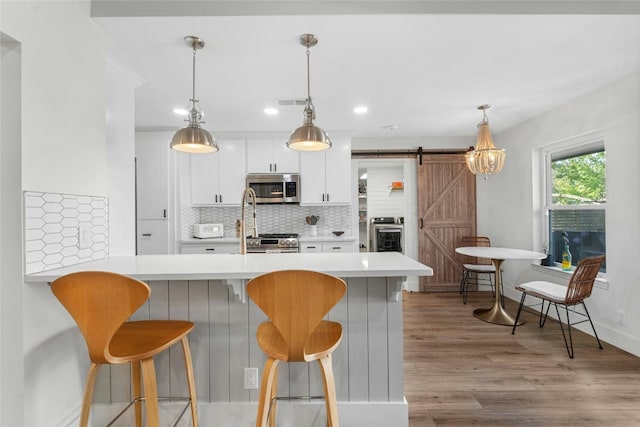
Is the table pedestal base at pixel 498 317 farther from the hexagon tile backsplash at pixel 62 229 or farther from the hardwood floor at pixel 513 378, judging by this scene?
the hexagon tile backsplash at pixel 62 229

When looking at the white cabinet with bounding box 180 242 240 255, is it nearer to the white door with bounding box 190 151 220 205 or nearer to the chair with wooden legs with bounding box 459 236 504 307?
the white door with bounding box 190 151 220 205

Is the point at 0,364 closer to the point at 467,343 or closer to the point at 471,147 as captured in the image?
the point at 467,343

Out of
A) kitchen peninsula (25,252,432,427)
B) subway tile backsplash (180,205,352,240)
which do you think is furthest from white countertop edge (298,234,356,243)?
kitchen peninsula (25,252,432,427)

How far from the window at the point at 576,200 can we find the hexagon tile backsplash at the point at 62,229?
Answer: 4.07 metres

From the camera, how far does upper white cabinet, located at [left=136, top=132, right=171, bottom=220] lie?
149 inches

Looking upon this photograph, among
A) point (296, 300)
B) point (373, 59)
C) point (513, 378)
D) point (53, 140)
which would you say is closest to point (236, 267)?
point (296, 300)

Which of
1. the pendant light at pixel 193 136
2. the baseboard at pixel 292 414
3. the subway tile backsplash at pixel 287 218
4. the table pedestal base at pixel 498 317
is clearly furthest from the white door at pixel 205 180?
the table pedestal base at pixel 498 317

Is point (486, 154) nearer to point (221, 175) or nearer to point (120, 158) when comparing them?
point (221, 175)

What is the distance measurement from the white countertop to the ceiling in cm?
137

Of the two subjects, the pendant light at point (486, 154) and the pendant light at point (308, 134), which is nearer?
the pendant light at point (308, 134)

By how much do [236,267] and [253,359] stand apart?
560mm

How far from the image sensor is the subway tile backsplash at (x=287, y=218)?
4.54 metres

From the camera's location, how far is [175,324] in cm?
155

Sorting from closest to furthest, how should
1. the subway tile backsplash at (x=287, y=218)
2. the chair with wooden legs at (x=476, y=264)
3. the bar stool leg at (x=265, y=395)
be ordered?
1. the bar stool leg at (x=265, y=395)
2. the chair with wooden legs at (x=476, y=264)
3. the subway tile backsplash at (x=287, y=218)
